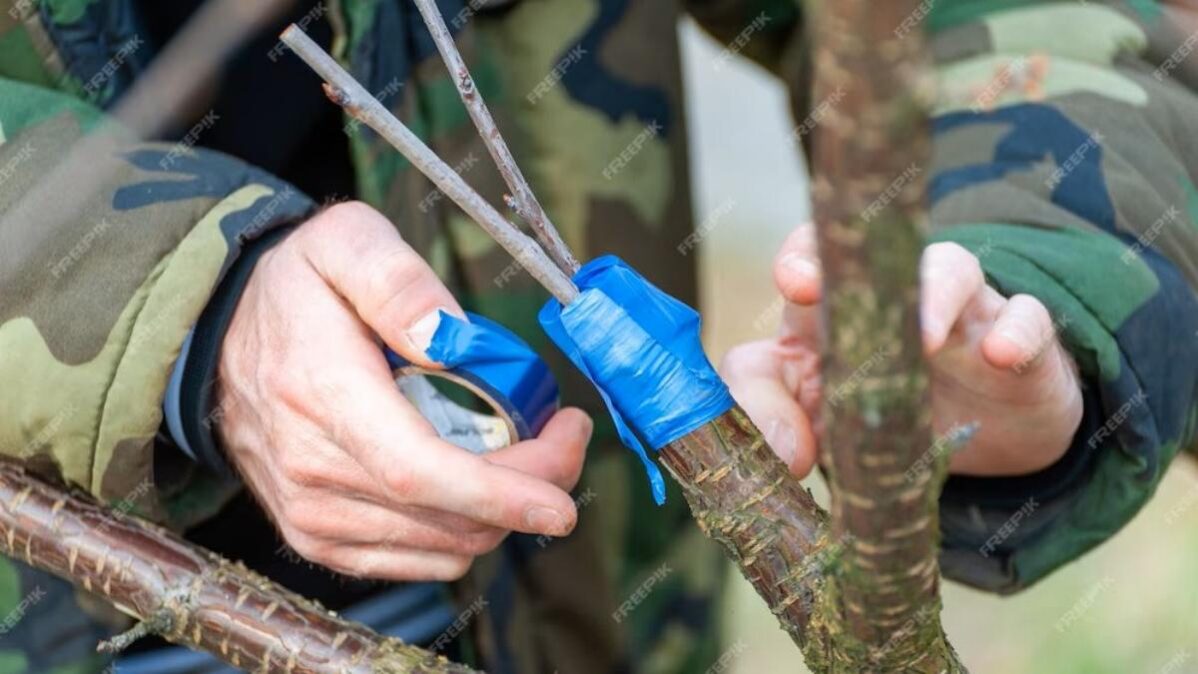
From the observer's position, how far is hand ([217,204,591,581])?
0.77 meters

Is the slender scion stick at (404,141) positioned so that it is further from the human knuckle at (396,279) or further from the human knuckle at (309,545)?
the human knuckle at (309,545)

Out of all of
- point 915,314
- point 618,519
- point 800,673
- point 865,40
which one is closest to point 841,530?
point 915,314

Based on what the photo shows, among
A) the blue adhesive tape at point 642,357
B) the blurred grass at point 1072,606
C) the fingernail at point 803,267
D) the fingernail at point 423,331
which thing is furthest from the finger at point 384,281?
the blurred grass at point 1072,606

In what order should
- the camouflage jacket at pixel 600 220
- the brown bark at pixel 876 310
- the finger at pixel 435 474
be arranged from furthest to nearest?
1. the camouflage jacket at pixel 600 220
2. the finger at pixel 435 474
3. the brown bark at pixel 876 310

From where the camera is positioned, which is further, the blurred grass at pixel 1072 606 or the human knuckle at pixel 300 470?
the blurred grass at pixel 1072 606

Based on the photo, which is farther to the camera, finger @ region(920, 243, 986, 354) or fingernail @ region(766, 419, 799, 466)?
fingernail @ region(766, 419, 799, 466)

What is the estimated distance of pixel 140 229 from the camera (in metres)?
0.87

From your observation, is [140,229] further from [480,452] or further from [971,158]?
[971,158]

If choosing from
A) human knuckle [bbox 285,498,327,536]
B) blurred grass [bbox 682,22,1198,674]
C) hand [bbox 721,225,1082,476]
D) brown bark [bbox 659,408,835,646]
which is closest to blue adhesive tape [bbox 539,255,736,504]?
brown bark [bbox 659,408,835,646]

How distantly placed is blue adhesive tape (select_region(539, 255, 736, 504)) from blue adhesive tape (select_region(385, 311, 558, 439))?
3.5 inches

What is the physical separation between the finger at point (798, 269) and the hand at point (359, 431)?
17 centimetres

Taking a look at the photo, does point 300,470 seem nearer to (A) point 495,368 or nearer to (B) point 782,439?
(A) point 495,368

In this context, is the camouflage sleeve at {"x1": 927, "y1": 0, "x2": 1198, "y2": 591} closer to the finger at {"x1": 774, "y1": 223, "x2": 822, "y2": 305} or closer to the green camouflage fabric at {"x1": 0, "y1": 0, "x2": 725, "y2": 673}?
the finger at {"x1": 774, "y1": 223, "x2": 822, "y2": 305}

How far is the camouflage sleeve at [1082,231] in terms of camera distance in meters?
0.94
